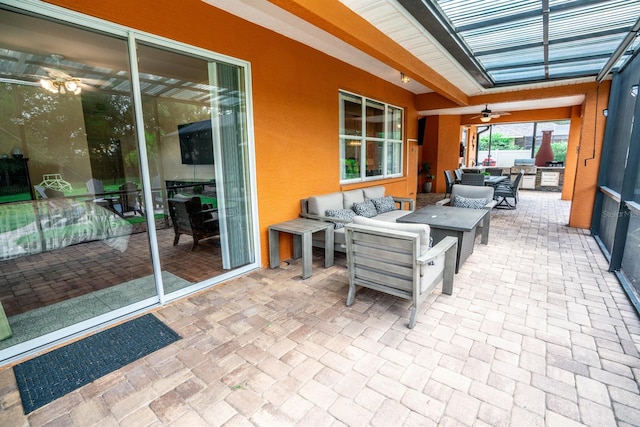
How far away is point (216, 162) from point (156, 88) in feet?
7.79

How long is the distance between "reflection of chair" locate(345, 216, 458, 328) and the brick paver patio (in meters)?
0.28

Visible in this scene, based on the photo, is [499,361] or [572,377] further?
[499,361]

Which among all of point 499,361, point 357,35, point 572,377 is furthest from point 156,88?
point 572,377

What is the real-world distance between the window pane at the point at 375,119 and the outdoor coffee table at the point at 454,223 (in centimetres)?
247

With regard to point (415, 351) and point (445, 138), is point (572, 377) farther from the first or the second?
point (445, 138)

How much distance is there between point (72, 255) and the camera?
12.5ft

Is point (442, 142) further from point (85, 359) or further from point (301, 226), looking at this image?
point (85, 359)

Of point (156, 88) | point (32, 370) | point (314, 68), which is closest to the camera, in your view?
point (32, 370)

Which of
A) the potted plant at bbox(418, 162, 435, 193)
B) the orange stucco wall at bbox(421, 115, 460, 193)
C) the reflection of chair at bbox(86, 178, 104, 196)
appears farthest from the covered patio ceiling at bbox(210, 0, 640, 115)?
the potted plant at bbox(418, 162, 435, 193)

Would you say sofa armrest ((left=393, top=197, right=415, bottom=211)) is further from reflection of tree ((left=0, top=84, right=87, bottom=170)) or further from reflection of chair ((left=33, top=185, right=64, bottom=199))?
reflection of tree ((left=0, top=84, right=87, bottom=170))

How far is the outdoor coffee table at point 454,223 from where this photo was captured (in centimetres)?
340

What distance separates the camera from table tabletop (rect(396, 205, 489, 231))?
3380 mm

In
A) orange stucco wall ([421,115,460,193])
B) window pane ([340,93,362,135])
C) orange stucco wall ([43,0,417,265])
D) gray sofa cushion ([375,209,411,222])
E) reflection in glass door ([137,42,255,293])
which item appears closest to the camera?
orange stucco wall ([43,0,417,265])

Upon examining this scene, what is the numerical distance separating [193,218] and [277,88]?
225cm
